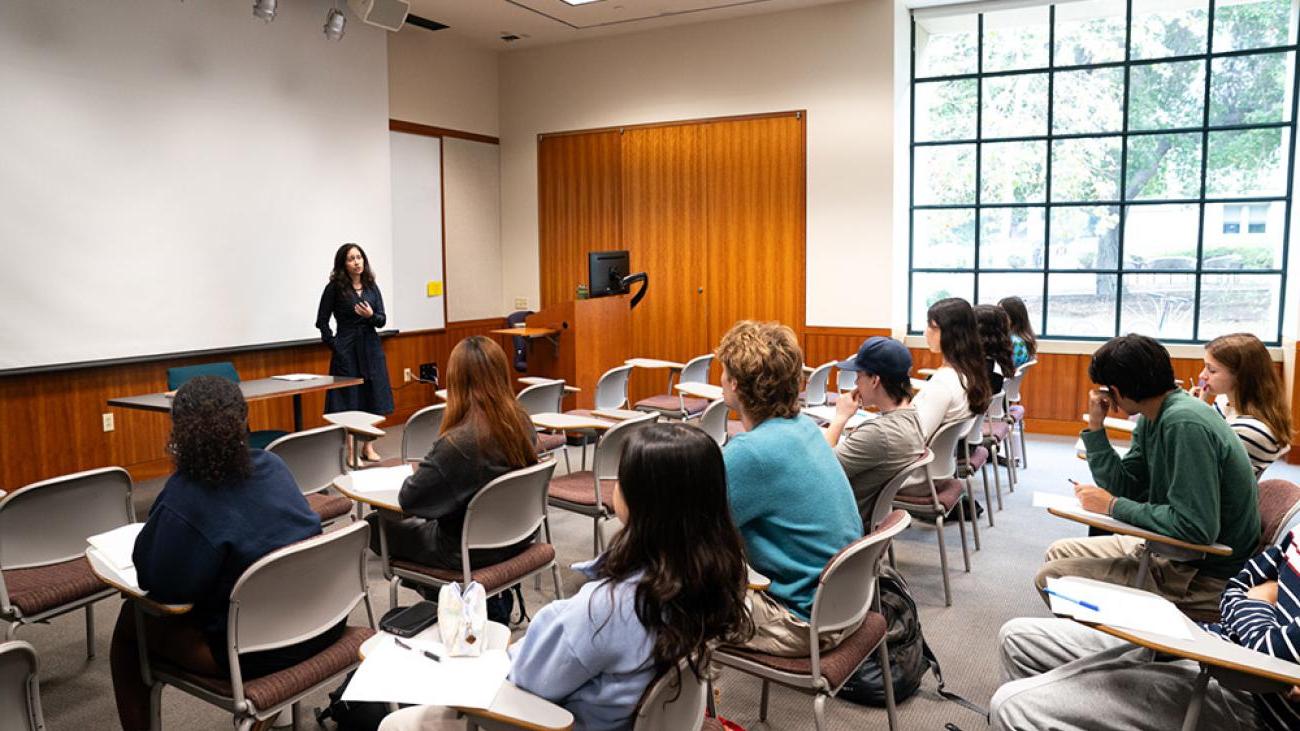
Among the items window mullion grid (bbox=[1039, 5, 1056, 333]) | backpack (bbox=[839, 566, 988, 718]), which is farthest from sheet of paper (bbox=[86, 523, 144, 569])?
window mullion grid (bbox=[1039, 5, 1056, 333])

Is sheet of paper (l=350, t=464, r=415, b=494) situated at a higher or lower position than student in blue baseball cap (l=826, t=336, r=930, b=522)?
lower

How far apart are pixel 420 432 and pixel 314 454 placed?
2.18 feet

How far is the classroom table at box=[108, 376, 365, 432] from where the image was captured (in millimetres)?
4734

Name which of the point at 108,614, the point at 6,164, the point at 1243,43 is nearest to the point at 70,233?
the point at 6,164

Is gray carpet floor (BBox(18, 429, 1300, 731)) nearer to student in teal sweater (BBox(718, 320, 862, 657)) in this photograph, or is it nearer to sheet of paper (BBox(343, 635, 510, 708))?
student in teal sweater (BBox(718, 320, 862, 657))

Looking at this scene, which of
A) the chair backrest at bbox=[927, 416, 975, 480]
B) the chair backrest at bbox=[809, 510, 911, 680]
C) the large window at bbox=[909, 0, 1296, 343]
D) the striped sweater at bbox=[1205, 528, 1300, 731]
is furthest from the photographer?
the large window at bbox=[909, 0, 1296, 343]

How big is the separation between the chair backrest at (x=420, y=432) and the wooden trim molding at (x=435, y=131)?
14.7 ft

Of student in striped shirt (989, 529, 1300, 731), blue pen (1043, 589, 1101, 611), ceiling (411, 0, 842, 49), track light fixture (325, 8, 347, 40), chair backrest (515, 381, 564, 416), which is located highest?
ceiling (411, 0, 842, 49)

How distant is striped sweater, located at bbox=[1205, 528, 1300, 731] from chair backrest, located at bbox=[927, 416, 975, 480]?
1.64m

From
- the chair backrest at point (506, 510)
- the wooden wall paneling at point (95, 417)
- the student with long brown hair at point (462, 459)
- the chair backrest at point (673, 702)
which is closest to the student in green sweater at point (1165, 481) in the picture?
the chair backrest at point (673, 702)

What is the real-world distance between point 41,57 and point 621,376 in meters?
4.15

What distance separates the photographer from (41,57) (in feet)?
17.6

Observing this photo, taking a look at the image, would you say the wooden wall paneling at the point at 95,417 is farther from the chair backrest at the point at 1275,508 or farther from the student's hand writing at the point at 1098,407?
the chair backrest at the point at 1275,508

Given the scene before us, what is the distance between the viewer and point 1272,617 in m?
2.05
